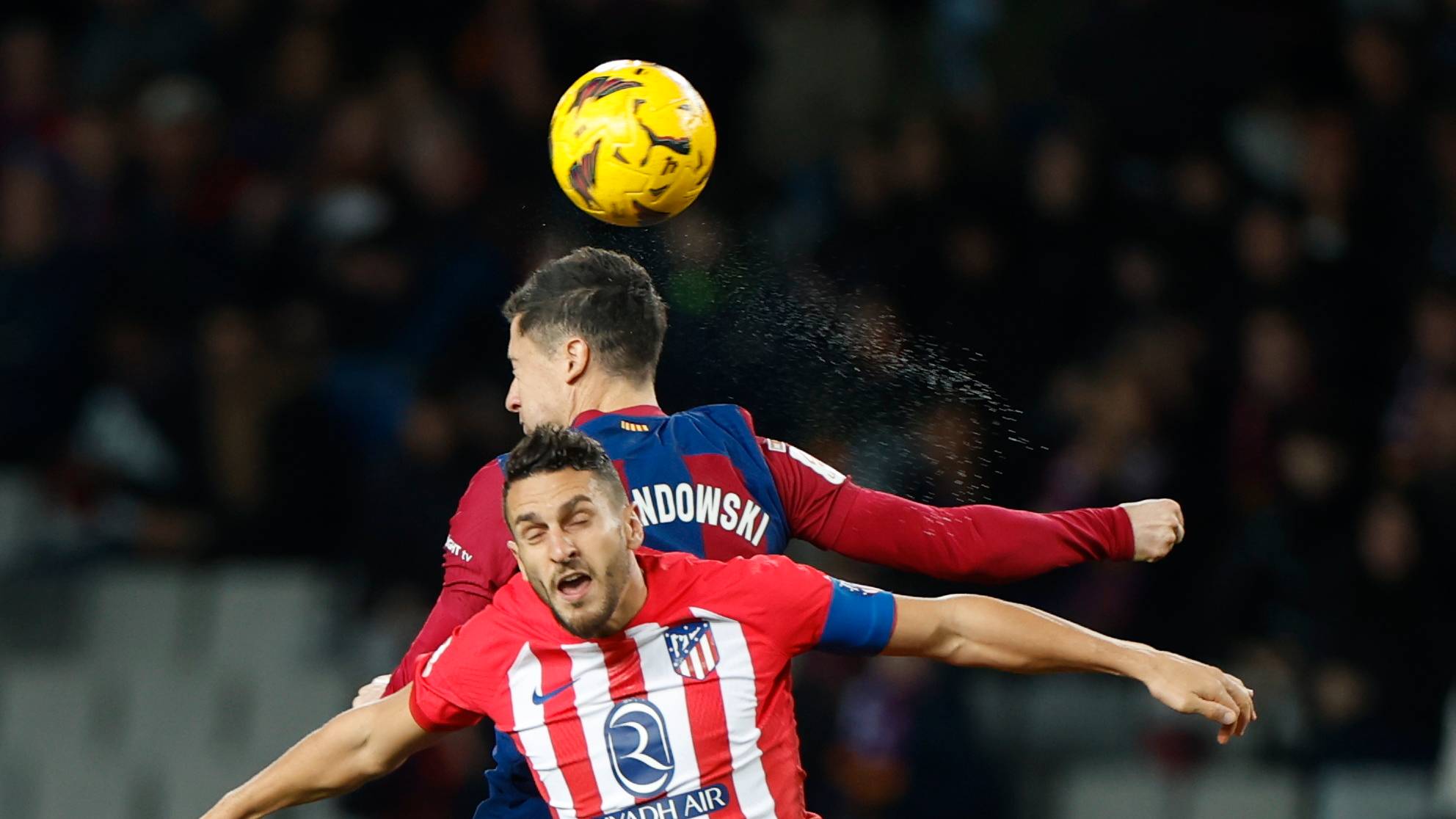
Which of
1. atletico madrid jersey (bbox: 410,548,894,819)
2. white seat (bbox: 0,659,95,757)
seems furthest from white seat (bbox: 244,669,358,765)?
atletico madrid jersey (bbox: 410,548,894,819)

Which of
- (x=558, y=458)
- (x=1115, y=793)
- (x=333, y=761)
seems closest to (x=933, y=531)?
(x=558, y=458)

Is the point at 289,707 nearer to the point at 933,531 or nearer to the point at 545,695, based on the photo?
the point at 933,531

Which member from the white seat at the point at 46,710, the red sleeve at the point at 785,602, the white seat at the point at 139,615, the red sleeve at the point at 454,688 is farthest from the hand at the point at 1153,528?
the white seat at the point at 46,710

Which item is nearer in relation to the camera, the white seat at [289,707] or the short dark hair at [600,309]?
the short dark hair at [600,309]

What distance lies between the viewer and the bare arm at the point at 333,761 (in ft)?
12.2

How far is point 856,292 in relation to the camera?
22.1 feet

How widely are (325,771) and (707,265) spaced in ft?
6.22

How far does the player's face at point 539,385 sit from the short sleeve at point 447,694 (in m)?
0.63

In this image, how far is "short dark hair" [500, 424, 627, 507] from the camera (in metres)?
3.58

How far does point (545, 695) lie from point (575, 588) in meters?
0.27

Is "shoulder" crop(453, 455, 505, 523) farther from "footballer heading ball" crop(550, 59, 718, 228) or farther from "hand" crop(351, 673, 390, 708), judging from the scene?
"footballer heading ball" crop(550, 59, 718, 228)

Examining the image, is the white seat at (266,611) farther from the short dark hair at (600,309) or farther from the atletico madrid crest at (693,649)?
the atletico madrid crest at (693,649)

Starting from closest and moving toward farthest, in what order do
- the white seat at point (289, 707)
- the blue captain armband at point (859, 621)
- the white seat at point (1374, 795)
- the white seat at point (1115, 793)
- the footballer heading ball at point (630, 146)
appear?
the blue captain armband at point (859, 621), the footballer heading ball at point (630, 146), the white seat at point (1374, 795), the white seat at point (1115, 793), the white seat at point (289, 707)

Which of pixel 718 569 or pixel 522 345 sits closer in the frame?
pixel 718 569
